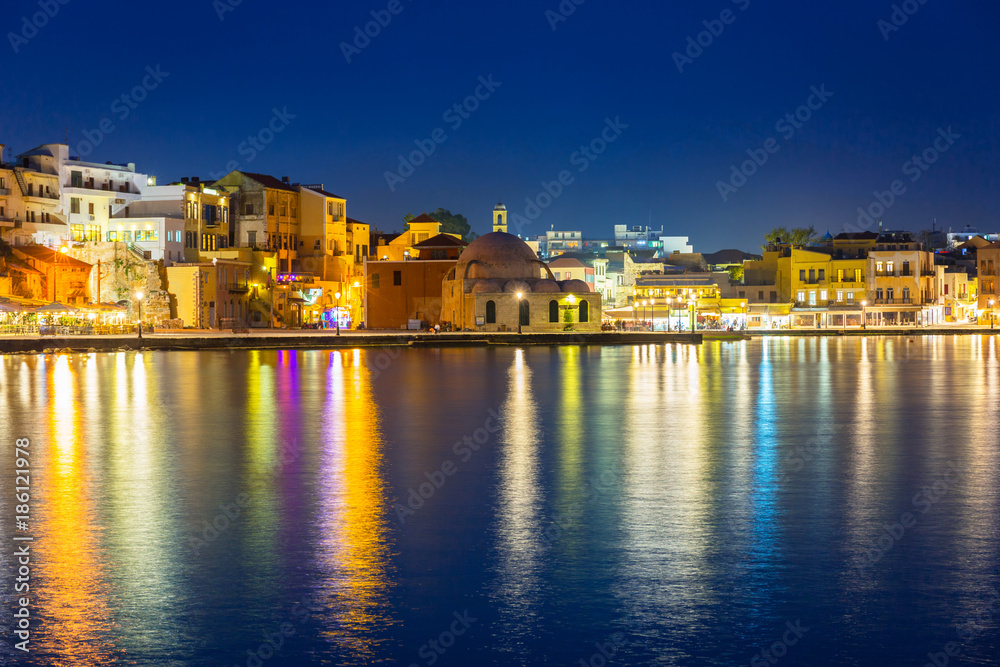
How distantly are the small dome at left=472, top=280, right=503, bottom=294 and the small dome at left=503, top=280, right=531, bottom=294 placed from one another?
405 mm

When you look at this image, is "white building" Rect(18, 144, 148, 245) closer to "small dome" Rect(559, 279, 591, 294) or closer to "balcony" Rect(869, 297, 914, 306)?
"small dome" Rect(559, 279, 591, 294)

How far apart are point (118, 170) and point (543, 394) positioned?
201ft

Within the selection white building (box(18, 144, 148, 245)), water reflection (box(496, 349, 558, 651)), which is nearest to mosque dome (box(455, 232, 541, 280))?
white building (box(18, 144, 148, 245))

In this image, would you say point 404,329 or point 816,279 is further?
point 816,279

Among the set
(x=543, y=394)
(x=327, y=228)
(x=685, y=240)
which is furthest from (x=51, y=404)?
(x=685, y=240)

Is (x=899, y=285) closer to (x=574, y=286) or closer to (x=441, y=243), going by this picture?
(x=574, y=286)

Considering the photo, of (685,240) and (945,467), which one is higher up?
(685,240)

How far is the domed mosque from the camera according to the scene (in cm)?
6969

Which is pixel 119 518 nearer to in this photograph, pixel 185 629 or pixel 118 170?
pixel 185 629

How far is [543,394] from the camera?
91.9ft

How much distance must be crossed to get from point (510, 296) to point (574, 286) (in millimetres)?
4776

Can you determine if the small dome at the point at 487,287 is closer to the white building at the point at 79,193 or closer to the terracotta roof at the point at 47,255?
the terracotta roof at the point at 47,255

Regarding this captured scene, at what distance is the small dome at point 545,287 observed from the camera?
70500mm

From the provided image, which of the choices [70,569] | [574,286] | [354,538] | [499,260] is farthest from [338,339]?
[70,569]
